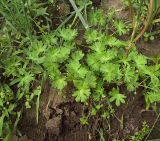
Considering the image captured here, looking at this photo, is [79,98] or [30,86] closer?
[79,98]

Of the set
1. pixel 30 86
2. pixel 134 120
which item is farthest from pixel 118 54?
pixel 30 86

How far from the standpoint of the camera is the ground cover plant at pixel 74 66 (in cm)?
230

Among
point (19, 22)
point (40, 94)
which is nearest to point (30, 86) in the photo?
point (40, 94)

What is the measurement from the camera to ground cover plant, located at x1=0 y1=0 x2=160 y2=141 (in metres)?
2.30

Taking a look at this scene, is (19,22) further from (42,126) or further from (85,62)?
(42,126)

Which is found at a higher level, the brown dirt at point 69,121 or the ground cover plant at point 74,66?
the ground cover plant at point 74,66

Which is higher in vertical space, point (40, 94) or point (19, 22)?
point (19, 22)

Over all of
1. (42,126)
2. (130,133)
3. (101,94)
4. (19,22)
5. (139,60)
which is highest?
(19,22)

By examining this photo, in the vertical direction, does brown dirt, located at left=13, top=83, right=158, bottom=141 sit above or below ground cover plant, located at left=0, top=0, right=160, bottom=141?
below

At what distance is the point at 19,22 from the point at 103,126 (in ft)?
3.27

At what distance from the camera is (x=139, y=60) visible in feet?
7.71

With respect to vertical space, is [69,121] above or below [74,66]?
below

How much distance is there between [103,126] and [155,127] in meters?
0.39

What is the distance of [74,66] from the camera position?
7.52 feet
